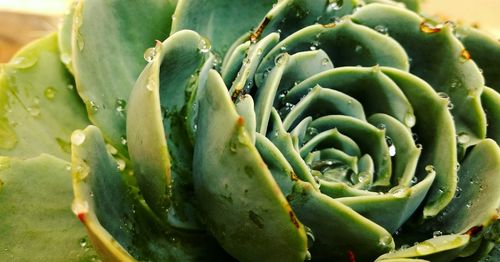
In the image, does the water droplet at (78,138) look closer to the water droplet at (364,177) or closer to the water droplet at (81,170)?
the water droplet at (81,170)

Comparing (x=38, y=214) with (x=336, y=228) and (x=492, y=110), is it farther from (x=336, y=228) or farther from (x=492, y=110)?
(x=492, y=110)

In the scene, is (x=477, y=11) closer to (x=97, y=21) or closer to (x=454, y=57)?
(x=454, y=57)

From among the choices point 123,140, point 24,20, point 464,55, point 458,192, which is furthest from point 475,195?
point 24,20

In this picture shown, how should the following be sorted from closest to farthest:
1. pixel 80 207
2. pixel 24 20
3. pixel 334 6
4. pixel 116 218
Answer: pixel 80 207, pixel 116 218, pixel 334 6, pixel 24 20

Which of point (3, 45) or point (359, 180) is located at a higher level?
point (359, 180)

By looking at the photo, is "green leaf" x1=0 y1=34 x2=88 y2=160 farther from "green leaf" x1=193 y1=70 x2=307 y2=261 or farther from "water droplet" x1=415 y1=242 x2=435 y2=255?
"water droplet" x1=415 y1=242 x2=435 y2=255

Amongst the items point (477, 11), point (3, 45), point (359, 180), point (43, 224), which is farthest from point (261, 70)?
point (477, 11)
